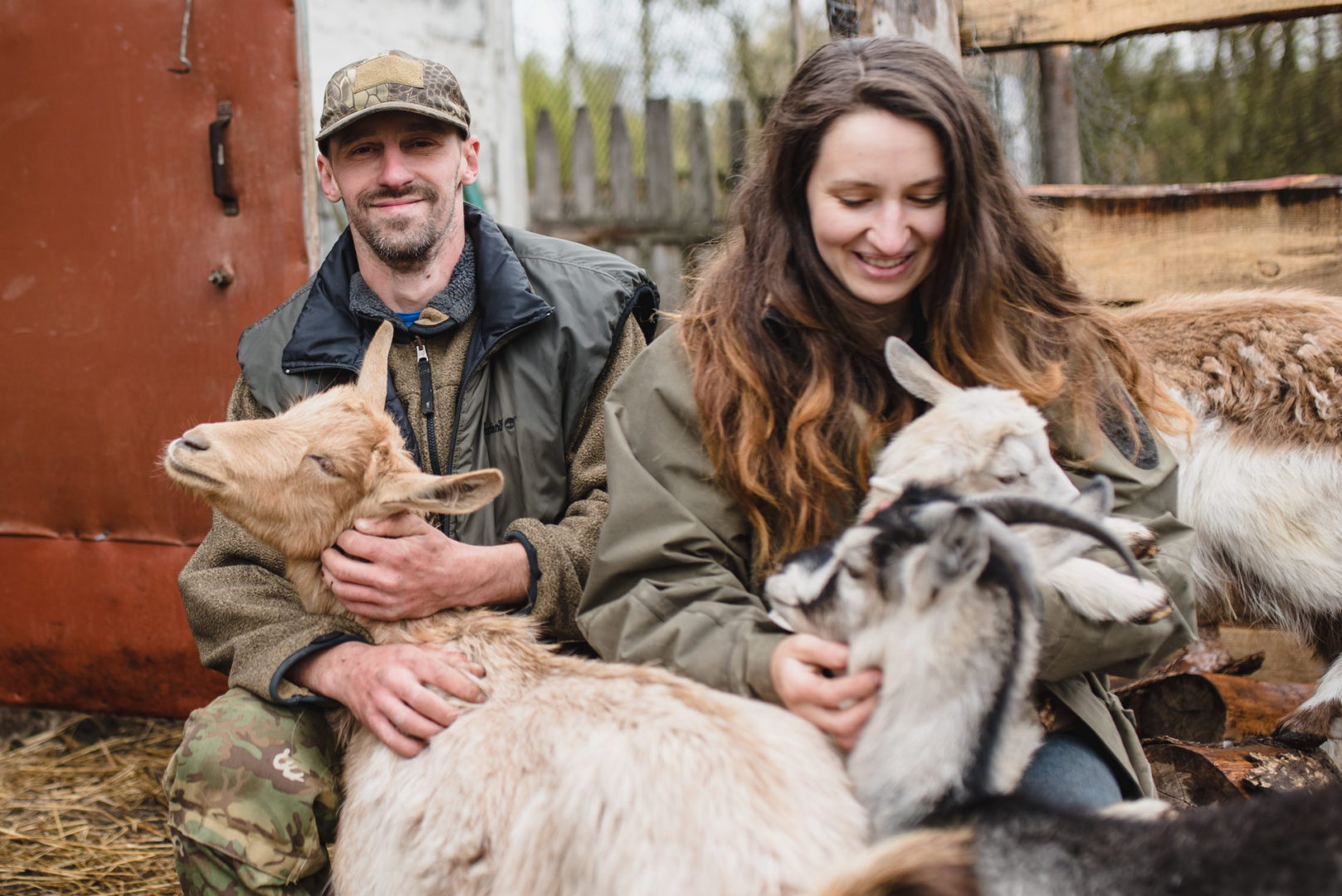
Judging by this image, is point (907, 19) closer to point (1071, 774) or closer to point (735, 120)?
point (1071, 774)

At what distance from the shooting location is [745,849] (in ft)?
6.61

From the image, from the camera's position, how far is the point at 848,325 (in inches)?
112

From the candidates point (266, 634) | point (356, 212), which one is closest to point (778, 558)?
point (266, 634)

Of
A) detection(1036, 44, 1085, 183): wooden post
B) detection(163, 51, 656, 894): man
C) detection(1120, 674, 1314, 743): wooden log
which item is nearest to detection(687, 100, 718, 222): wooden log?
detection(1036, 44, 1085, 183): wooden post

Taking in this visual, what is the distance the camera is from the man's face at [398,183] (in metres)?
3.40

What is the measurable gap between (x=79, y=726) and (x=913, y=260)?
15.0 feet

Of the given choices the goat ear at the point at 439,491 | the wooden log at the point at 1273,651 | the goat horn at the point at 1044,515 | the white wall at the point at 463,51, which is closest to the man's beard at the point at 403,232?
the goat ear at the point at 439,491

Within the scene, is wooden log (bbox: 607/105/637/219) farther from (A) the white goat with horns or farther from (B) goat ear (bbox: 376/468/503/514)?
(A) the white goat with horns

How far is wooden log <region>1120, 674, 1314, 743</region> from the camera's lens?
392 cm

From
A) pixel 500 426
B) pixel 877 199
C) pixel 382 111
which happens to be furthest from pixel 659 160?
pixel 877 199

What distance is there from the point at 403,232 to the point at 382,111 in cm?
37

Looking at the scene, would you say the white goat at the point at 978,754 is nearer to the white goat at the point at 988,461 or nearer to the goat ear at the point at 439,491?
the white goat at the point at 988,461

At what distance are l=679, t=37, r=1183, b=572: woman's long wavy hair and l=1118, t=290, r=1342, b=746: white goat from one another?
3.07 feet

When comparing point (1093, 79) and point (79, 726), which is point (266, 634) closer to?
point (79, 726)
